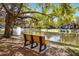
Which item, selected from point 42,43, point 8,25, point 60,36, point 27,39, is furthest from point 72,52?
point 8,25

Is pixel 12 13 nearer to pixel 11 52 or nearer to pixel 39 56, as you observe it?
pixel 11 52

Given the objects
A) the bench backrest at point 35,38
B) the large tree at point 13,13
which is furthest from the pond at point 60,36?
the large tree at point 13,13

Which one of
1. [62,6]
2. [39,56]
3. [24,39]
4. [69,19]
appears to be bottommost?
[39,56]

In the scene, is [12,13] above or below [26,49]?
above

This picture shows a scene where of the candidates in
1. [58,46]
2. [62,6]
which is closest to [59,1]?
[62,6]

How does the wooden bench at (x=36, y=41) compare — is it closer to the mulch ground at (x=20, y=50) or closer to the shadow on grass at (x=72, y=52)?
the mulch ground at (x=20, y=50)

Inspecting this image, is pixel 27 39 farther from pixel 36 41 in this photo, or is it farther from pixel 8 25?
pixel 8 25

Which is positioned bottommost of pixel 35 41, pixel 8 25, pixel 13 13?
pixel 35 41

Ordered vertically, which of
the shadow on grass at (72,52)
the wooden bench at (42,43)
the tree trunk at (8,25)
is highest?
the tree trunk at (8,25)

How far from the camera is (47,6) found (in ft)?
5.42

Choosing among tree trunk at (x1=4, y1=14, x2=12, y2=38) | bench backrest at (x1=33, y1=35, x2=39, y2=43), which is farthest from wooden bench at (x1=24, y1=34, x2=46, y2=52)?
tree trunk at (x1=4, y1=14, x2=12, y2=38)

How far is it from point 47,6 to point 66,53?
46cm

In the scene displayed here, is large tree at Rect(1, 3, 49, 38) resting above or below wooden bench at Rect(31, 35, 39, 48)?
above

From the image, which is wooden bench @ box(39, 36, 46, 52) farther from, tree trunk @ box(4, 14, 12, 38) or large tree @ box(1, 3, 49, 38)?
tree trunk @ box(4, 14, 12, 38)
